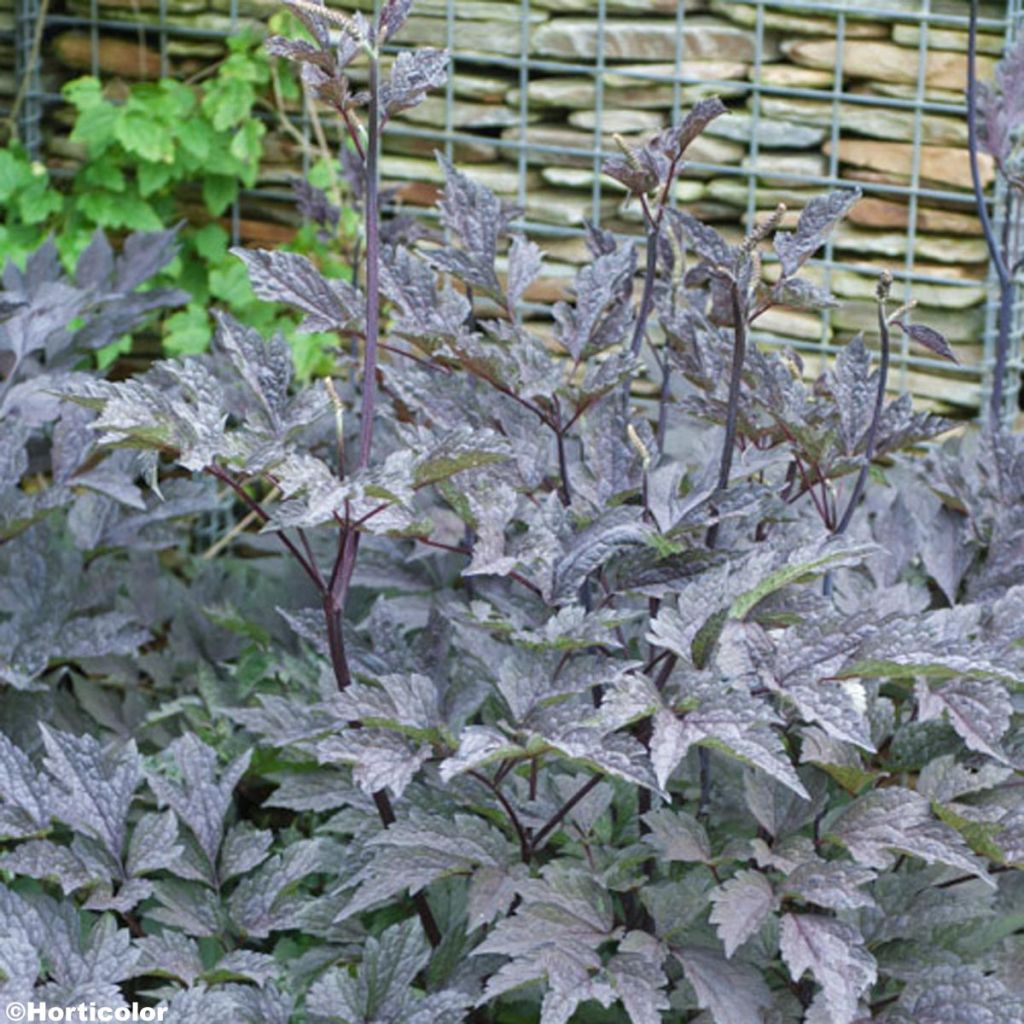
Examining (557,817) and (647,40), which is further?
(647,40)

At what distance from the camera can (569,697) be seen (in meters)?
1.24

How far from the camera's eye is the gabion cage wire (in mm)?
3031

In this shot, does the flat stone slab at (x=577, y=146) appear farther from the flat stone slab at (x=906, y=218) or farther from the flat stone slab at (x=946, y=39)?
the flat stone slab at (x=946, y=39)

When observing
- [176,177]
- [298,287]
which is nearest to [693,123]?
[298,287]

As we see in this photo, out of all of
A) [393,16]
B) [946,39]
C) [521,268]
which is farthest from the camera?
[946,39]

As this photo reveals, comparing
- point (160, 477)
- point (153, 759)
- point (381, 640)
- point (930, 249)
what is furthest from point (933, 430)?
point (930, 249)

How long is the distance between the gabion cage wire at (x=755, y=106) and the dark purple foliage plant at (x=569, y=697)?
4.83ft

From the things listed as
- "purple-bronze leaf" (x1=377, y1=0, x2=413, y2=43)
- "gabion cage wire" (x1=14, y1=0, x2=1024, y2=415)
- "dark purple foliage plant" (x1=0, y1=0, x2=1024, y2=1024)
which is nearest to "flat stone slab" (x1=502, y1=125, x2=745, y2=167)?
"gabion cage wire" (x1=14, y1=0, x2=1024, y2=415)

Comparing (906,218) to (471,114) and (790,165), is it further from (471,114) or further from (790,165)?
(471,114)

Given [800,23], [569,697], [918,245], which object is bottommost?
[569,697]

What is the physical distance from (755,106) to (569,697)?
2140mm

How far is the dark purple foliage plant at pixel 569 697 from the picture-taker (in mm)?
1197

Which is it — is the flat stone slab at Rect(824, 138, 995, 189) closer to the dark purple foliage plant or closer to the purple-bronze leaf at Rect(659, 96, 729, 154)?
the dark purple foliage plant

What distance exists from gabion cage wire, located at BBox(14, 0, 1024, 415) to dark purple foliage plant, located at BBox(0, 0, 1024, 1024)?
1471mm
